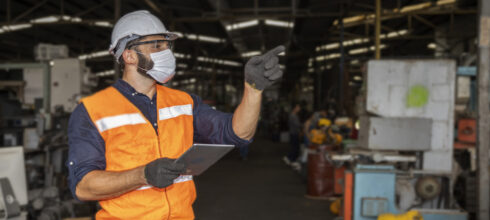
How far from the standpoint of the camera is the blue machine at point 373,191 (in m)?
4.69

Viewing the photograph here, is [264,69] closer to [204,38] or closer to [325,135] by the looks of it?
[325,135]

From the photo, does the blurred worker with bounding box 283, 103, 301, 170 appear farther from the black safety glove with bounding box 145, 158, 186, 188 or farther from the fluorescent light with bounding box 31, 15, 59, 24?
the black safety glove with bounding box 145, 158, 186, 188

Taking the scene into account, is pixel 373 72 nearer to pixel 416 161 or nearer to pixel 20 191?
pixel 416 161

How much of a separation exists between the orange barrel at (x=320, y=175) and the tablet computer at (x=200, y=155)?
5.60m

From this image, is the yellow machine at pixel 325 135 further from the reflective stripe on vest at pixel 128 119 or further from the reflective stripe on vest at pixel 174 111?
the reflective stripe on vest at pixel 128 119

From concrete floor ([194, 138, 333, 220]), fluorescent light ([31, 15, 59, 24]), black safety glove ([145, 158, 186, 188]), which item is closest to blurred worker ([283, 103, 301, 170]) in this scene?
concrete floor ([194, 138, 333, 220])

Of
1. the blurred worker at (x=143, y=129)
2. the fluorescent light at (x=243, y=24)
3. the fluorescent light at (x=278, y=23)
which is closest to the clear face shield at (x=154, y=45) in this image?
the blurred worker at (x=143, y=129)

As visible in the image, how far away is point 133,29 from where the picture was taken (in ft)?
6.37

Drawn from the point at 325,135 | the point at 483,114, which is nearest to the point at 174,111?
the point at 483,114

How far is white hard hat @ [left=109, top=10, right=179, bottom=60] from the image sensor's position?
1946mm

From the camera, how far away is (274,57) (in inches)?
68.1

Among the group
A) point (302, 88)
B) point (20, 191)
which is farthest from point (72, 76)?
point (302, 88)

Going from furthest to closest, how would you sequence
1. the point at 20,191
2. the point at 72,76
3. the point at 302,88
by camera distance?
the point at 302,88
the point at 72,76
the point at 20,191

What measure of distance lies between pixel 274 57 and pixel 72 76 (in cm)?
661
